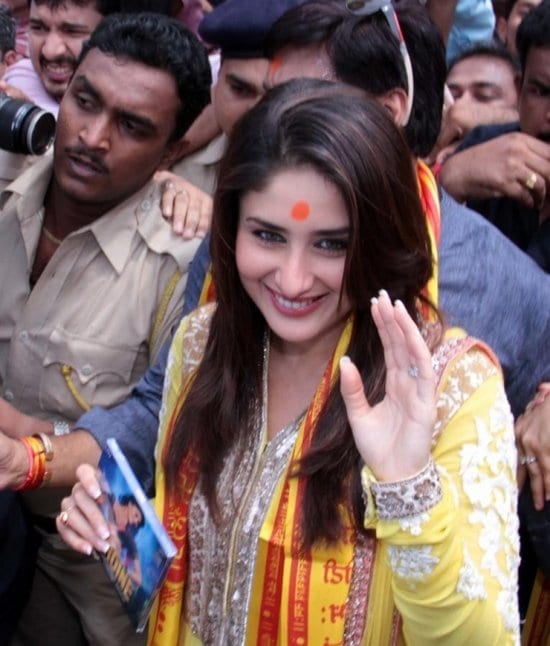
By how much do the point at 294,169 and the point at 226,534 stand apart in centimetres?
57

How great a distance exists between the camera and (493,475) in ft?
4.29

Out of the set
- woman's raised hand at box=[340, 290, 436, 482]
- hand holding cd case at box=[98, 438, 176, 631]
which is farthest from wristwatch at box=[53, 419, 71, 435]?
woman's raised hand at box=[340, 290, 436, 482]

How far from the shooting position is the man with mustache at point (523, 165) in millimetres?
2191

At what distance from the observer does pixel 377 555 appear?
4.61ft

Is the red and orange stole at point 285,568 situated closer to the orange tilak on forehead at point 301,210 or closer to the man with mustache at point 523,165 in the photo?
the orange tilak on forehead at point 301,210

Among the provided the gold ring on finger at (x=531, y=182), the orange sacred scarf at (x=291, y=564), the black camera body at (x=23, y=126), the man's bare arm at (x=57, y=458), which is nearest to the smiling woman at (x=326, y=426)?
the orange sacred scarf at (x=291, y=564)

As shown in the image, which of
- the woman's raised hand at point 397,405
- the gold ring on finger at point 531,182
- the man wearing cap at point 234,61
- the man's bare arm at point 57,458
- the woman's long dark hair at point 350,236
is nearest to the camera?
the woman's raised hand at point 397,405

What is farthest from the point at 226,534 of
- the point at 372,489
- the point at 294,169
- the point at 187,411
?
the point at 294,169

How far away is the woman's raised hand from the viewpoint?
1.23 m

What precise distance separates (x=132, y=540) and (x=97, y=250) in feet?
3.07

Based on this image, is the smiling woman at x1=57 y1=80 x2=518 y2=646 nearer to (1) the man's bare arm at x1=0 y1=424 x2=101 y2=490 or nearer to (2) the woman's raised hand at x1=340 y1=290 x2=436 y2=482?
(2) the woman's raised hand at x1=340 y1=290 x2=436 y2=482

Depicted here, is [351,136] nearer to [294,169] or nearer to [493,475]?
[294,169]

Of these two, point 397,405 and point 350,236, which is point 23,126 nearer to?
point 350,236

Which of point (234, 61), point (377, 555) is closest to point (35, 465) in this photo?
point (377, 555)
